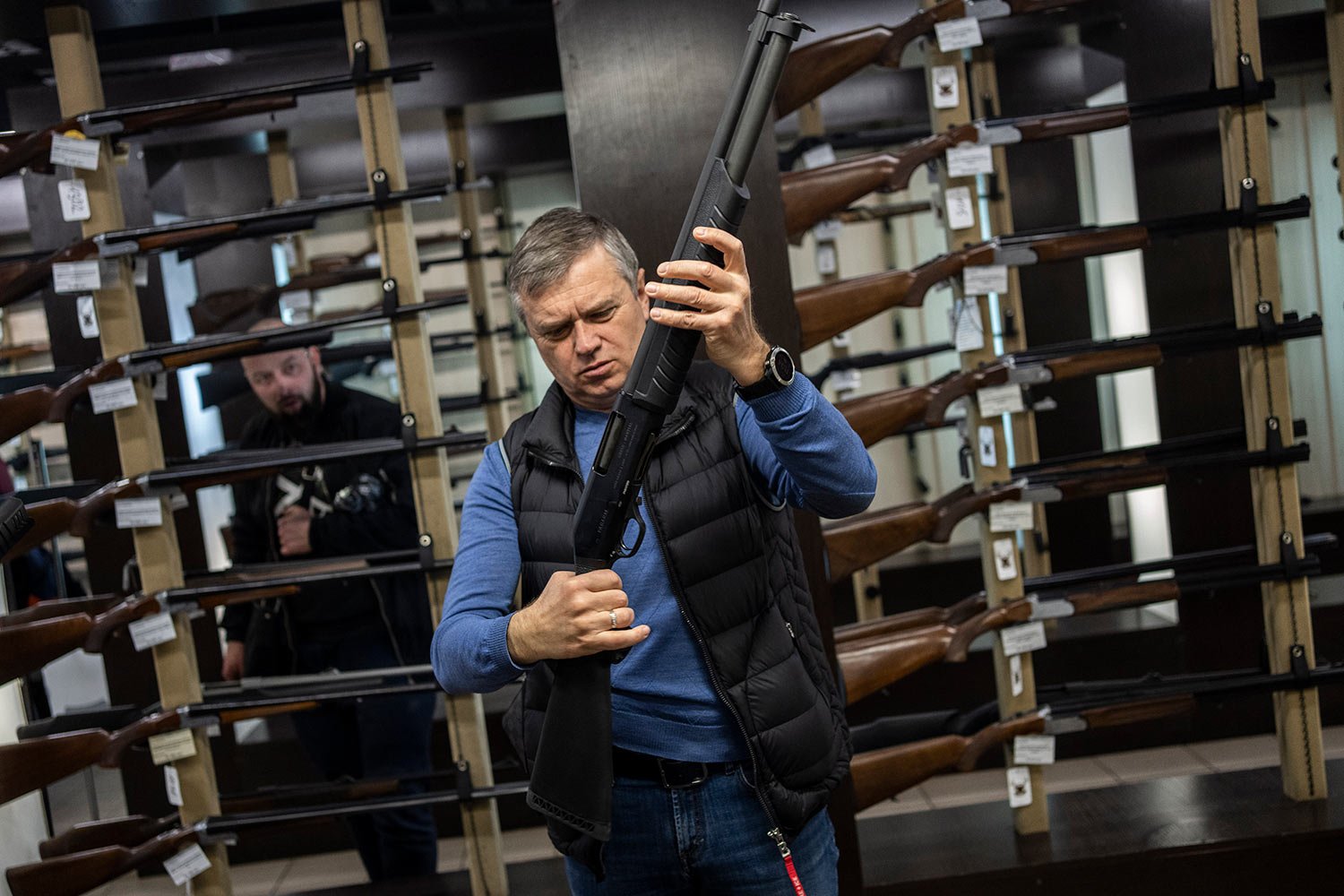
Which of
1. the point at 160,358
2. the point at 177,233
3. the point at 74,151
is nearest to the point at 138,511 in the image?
the point at 160,358

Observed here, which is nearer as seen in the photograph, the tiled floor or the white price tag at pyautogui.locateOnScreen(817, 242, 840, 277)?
the tiled floor

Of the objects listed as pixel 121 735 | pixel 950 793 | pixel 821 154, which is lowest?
pixel 950 793

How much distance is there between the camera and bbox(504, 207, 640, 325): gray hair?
1.64 m

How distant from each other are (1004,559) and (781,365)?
1.66m

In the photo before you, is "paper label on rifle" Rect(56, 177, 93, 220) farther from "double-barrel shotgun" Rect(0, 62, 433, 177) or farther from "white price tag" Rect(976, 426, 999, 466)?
"white price tag" Rect(976, 426, 999, 466)

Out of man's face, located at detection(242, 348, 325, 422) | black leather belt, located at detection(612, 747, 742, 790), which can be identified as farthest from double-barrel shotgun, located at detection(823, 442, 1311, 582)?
man's face, located at detection(242, 348, 325, 422)

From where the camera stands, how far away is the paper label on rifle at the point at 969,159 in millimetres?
2814

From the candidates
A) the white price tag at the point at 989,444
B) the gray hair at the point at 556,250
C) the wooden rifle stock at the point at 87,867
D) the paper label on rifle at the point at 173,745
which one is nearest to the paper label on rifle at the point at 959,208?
the white price tag at the point at 989,444

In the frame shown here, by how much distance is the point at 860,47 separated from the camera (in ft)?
8.93

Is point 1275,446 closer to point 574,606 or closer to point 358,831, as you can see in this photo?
point 574,606

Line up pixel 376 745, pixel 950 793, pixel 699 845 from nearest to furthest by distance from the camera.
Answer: pixel 699 845 → pixel 376 745 → pixel 950 793

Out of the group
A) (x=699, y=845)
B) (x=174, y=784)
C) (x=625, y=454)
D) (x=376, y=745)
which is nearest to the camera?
(x=625, y=454)

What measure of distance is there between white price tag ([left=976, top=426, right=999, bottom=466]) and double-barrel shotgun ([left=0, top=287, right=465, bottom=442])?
55.8 inches

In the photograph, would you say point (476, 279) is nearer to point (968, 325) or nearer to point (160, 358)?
point (160, 358)
